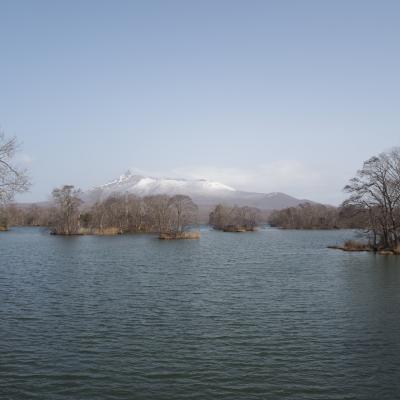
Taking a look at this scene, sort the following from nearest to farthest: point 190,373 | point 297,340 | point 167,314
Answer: point 190,373
point 297,340
point 167,314

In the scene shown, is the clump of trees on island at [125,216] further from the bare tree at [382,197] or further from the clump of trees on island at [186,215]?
the bare tree at [382,197]

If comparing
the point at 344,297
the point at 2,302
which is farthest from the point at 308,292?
the point at 2,302

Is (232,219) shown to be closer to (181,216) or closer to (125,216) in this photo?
(125,216)

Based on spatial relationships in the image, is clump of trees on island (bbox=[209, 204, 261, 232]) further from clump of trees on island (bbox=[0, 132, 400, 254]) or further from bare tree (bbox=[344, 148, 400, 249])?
bare tree (bbox=[344, 148, 400, 249])

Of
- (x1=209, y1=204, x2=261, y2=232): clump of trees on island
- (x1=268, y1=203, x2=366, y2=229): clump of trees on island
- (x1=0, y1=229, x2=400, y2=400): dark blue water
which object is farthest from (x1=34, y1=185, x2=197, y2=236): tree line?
(x1=268, y1=203, x2=366, y2=229): clump of trees on island

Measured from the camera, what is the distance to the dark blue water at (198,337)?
12312mm

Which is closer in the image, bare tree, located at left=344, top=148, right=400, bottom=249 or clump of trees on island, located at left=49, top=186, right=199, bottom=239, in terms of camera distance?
bare tree, located at left=344, top=148, right=400, bottom=249

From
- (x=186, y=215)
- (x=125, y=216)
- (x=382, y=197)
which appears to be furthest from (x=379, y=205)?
(x=125, y=216)

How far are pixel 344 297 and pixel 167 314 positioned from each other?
10762mm

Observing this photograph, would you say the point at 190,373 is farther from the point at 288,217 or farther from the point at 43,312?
the point at 288,217

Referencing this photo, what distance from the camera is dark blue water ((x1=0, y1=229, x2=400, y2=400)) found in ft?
40.4

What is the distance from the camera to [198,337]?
16953 millimetres

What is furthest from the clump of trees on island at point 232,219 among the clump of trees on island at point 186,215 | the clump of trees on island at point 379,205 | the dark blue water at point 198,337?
the dark blue water at point 198,337

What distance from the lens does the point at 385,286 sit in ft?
96.7
